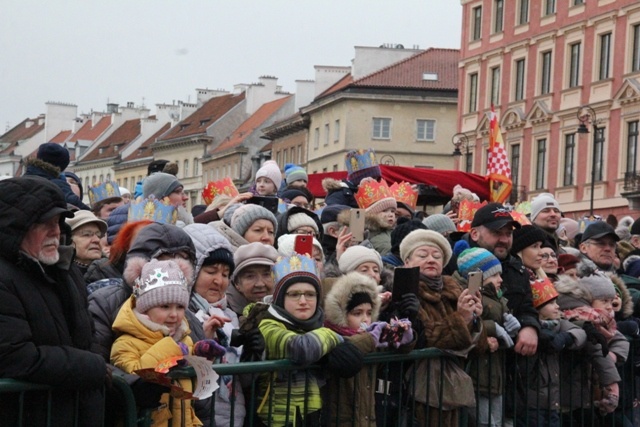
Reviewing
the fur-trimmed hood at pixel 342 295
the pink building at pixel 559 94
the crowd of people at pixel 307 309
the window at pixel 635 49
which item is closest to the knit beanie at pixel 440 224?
the crowd of people at pixel 307 309

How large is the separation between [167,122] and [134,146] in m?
3.44

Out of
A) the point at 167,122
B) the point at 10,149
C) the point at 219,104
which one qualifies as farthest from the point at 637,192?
the point at 10,149

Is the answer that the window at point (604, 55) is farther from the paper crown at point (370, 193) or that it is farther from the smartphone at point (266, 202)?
the smartphone at point (266, 202)

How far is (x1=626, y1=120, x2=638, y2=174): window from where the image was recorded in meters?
48.6

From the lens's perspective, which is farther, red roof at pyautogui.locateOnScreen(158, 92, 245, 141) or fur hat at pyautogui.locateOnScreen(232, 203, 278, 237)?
red roof at pyautogui.locateOnScreen(158, 92, 245, 141)

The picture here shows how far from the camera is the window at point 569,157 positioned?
5325 cm

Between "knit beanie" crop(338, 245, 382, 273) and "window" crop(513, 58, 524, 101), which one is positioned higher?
"window" crop(513, 58, 524, 101)

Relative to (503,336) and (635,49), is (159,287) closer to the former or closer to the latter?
(503,336)

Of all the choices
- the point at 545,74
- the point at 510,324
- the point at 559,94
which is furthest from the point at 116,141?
the point at 510,324

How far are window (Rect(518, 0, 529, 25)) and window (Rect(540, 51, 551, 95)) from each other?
232 centimetres

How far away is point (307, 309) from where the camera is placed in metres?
7.09

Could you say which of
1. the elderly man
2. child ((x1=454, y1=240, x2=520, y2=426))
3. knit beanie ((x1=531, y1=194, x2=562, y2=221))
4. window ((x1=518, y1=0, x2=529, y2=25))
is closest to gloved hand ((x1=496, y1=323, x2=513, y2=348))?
child ((x1=454, y1=240, x2=520, y2=426))

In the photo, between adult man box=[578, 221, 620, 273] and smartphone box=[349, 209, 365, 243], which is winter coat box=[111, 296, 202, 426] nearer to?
smartphone box=[349, 209, 365, 243]

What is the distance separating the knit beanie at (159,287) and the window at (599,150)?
1790 inches
